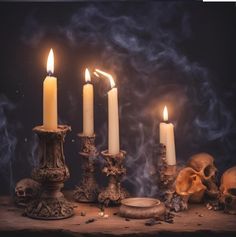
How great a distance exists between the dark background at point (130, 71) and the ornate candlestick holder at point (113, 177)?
15 cm

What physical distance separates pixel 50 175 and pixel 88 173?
22cm

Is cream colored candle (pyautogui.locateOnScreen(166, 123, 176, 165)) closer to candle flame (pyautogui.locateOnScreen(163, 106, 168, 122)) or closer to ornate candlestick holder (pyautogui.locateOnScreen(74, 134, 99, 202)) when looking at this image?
candle flame (pyautogui.locateOnScreen(163, 106, 168, 122))

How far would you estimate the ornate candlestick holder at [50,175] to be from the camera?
176 cm

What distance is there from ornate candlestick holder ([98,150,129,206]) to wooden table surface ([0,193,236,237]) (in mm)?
60

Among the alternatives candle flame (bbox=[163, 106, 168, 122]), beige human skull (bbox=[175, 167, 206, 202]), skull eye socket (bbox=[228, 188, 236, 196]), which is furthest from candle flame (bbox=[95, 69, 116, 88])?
skull eye socket (bbox=[228, 188, 236, 196])

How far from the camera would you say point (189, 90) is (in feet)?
6.75

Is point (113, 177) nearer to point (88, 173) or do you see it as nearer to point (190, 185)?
point (88, 173)

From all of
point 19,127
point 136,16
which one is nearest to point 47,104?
point 19,127

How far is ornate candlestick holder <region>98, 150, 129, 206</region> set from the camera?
6.11 feet

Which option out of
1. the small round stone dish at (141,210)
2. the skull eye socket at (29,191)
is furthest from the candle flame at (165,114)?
the skull eye socket at (29,191)

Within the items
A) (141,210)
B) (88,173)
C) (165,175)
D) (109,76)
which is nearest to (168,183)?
(165,175)

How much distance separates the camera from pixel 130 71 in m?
2.06

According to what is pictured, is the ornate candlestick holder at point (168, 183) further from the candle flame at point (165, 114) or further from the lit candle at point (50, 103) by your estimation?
the lit candle at point (50, 103)

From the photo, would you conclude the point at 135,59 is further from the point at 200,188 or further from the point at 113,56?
the point at 200,188
